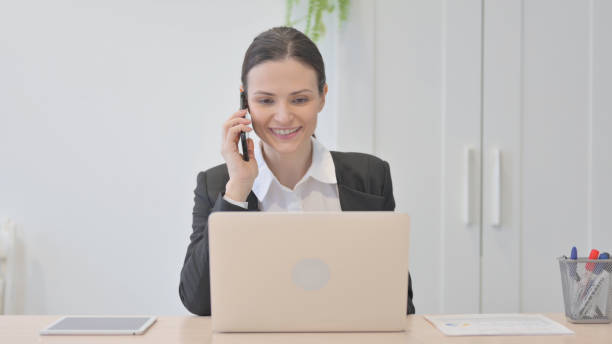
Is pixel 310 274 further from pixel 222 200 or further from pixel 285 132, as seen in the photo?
pixel 285 132

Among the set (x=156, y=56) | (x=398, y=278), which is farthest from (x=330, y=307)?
(x=156, y=56)

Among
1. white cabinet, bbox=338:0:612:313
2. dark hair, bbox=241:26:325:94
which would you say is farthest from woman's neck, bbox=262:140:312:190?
white cabinet, bbox=338:0:612:313

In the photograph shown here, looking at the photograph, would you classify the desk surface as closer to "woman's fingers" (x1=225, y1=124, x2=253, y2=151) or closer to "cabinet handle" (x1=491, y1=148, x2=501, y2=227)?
"woman's fingers" (x1=225, y1=124, x2=253, y2=151)

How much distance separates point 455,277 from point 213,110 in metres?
1.30

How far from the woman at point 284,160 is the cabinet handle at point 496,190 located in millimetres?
784

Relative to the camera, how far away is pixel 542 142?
8.27ft

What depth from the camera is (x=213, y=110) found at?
2605mm

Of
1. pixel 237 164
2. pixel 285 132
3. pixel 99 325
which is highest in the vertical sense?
pixel 285 132

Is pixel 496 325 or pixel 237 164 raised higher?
pixel 237 164

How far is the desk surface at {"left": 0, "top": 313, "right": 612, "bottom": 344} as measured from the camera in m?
1.12

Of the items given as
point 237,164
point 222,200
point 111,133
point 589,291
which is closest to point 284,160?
point 237,164

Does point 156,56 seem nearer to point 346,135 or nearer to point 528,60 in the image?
point 346,135

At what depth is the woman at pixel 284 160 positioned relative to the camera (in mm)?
1693

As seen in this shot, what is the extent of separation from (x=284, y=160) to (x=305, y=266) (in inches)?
31.8
